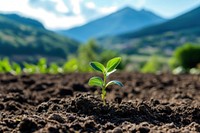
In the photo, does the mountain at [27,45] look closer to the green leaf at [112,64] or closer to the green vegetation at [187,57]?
the green vegetation at [187,57]

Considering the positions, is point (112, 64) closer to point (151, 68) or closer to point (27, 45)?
point (151, 68)

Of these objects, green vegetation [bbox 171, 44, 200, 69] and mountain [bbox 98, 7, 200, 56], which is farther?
mountain [bbox 98, 7, 200, 56]

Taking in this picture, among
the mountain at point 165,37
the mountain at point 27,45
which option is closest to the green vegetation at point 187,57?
the mountain at point 27,45

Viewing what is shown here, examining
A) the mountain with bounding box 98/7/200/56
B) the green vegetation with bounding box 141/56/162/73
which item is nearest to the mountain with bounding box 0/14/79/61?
the mountain with bounding box 98/7/200/56

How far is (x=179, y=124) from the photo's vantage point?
2297 mm

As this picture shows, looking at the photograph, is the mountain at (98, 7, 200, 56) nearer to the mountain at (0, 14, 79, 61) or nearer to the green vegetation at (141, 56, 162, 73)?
the mountain at (0, 14, 79, 61)

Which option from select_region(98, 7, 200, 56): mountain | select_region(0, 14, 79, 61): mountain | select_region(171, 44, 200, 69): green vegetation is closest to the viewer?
select_region(171, 44, 200, 69): green vegetation

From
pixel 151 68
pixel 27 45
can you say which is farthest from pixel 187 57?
pixel 27 45

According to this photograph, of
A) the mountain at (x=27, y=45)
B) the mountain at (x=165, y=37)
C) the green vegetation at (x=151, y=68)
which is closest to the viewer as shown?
the green vegetation at (x=151, y=68)

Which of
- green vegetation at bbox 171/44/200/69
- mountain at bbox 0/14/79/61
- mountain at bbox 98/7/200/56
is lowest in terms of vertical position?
green vegetation at bbox 171/44/200/69

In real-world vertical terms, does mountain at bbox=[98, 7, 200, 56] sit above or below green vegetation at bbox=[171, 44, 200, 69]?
above

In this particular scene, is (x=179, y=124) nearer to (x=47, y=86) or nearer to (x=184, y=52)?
(x=47, y=86)

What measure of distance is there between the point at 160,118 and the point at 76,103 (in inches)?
21.9

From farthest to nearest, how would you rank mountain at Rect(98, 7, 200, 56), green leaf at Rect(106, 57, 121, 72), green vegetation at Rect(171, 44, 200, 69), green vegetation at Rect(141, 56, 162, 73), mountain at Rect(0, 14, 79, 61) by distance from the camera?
mountain at Rect(98, 7, 200, 56)
mountain at Rect(0, 14, 79, 61)
green vegetation at Rect(171, 44, 200, 69)
green vegetation at Rect(141, 56, 162, 73)
green leaf at Rect(106, 57, 121, 72)
